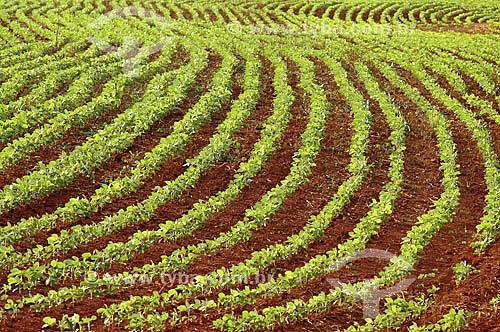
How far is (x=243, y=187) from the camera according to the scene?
11891 millimetres

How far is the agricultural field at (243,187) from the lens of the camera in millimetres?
8281

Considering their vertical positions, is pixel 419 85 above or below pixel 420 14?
below

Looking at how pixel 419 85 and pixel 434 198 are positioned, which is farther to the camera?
pixel 419 85

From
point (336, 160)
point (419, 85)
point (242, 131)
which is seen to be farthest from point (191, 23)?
point (336, 160)

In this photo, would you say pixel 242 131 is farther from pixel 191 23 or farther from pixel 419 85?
pixel 191 23

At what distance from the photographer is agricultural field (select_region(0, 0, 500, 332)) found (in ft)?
27.2

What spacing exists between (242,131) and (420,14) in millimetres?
26280

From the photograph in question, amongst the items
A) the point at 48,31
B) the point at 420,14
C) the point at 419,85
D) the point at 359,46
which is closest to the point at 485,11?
the point at 420,14

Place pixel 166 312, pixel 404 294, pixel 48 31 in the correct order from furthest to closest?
pixel 48 31 < pixel 404 294 < pixel 166 312

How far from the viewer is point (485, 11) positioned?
130ft

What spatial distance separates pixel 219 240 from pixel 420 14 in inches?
1242

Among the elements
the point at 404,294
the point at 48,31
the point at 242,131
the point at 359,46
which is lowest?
the point at 404,294

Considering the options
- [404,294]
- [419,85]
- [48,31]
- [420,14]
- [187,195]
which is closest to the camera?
[404,294]

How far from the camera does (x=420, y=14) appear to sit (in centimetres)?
3741
